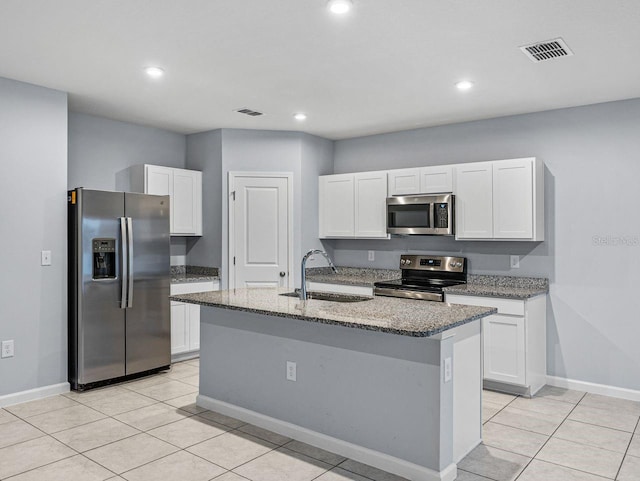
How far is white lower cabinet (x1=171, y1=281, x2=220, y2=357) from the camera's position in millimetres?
5066

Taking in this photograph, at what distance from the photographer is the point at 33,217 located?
3971 millimetres

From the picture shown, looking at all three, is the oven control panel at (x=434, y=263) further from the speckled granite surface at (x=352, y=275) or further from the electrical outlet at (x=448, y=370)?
the electrical outlet at (x=448, y=370)

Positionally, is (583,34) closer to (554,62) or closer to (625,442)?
(554,62)

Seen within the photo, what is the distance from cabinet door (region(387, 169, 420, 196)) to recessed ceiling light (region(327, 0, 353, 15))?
2614mm

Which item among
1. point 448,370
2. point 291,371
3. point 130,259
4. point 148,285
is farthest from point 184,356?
point 448,370

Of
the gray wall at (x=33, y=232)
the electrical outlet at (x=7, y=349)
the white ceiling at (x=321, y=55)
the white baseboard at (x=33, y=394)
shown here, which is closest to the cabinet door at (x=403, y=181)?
the white ceiling at (x=321, y=55)

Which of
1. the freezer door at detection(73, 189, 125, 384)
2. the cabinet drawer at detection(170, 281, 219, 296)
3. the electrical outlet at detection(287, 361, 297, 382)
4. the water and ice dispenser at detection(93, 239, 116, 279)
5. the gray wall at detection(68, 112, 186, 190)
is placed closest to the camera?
the electrical outlet at detection(287, 361, 297, 382)

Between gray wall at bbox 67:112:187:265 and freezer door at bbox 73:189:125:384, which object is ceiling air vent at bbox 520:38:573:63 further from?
gray wall at bbox 67:112:187:265

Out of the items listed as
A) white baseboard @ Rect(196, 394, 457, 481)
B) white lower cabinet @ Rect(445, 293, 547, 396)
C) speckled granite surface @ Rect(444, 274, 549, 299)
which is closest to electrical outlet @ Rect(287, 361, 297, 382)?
white baseboard @ Rect(196, 394, 457, 481)

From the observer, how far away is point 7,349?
12.6ft

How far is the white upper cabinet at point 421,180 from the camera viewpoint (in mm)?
4820

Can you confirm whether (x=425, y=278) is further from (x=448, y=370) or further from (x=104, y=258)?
(x=104, y=258)

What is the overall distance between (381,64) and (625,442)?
9.92ft

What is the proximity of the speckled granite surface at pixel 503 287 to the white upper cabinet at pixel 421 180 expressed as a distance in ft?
3.16
